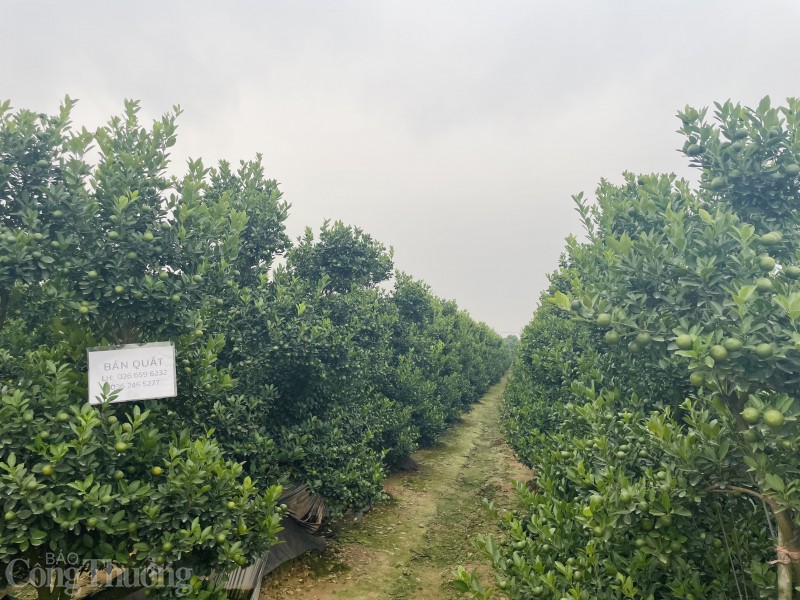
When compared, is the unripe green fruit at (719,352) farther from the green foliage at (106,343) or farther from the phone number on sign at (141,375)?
the phone number on sign at (141,375)

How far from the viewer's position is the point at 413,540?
9164mm

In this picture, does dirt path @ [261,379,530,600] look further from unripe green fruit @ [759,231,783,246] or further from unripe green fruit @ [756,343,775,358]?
unripe green fruit @ [759,231,783,246]

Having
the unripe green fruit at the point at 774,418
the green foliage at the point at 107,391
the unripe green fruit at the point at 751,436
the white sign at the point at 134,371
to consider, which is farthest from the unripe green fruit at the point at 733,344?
the white sign at the point at 134,371

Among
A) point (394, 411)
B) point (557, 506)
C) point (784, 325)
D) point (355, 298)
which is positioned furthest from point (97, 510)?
point (394, 411)

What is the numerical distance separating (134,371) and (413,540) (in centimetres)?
706

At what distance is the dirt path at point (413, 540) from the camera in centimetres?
711

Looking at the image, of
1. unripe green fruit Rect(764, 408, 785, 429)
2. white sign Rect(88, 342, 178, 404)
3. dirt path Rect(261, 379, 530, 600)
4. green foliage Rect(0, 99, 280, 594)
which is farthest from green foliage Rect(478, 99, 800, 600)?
dirt path Rect(261, 379, 530, 600)

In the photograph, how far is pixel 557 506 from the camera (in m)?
3.99

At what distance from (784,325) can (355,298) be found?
8.64 metres

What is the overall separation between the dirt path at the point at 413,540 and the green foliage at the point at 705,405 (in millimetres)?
4315

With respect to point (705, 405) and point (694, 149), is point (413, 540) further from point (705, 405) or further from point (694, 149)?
point (694, 149)

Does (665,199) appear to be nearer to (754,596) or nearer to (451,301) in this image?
(754,596)

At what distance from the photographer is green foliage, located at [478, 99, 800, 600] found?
2.73 meters

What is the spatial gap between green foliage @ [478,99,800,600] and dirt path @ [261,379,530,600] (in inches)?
170
